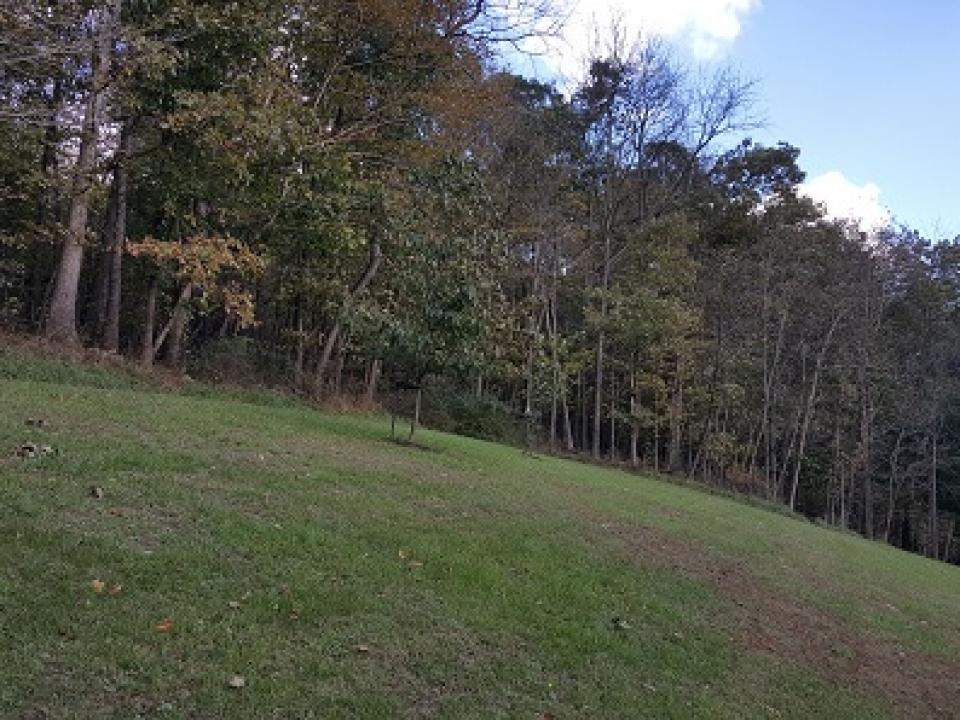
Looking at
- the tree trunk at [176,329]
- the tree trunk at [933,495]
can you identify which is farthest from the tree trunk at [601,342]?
the tree trunk at [933,495]

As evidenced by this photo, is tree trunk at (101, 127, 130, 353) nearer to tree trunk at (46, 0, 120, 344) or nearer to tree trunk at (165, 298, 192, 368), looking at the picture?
tree trunk at (46, 0, 120, 344)

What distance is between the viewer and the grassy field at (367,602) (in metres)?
4.24

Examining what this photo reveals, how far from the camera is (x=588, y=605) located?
6840 mm

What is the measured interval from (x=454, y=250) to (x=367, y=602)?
9.36 metres

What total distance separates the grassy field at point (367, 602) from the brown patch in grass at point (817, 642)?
0.04 meters

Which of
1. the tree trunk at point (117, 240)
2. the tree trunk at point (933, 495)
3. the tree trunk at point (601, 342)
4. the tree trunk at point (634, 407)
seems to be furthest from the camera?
the tree trunk at point (933, 495)

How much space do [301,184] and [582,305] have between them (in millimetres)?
18316

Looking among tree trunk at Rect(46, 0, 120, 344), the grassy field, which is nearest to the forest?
tree trunk at Rect(46, 0, 120, 344)

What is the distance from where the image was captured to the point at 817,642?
801 cm

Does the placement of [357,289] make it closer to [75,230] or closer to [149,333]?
[149,333]

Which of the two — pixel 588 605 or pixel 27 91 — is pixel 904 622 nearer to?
pixel 588 605

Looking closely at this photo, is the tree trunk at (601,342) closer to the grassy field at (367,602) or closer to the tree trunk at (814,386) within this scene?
the tree trunk at (814,386)

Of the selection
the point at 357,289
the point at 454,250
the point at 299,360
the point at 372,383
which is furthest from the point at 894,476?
the point at 454,250

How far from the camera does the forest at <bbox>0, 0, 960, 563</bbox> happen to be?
1597cm
